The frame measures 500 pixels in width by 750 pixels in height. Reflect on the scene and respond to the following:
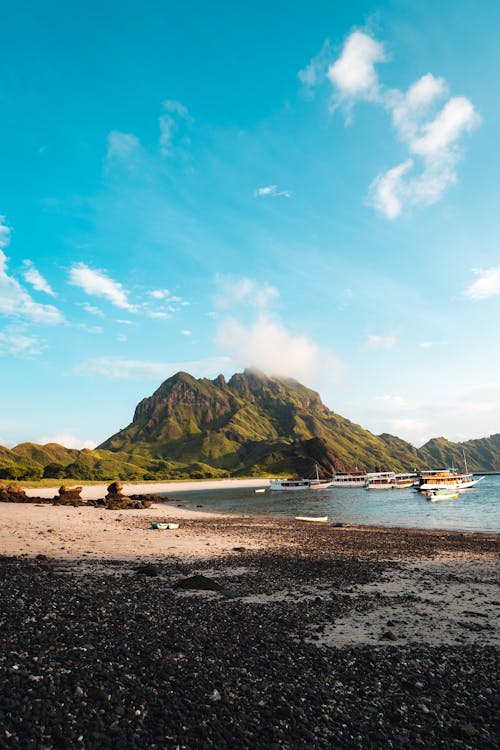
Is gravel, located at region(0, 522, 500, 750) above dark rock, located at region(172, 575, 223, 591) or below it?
above

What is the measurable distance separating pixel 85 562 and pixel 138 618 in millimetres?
12429

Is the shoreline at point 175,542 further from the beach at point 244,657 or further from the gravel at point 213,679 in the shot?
the gravel at point 213,679

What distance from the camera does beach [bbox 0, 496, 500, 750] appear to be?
7.57 m

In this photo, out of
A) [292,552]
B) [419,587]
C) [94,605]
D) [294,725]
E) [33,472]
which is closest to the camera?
[294,725]

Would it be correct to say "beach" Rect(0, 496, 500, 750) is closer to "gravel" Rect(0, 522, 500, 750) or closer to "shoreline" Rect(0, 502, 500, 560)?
"gravel" Rect(0, 522, 500, 750)

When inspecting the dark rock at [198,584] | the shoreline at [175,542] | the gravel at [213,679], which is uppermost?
the gravel at [213,679]

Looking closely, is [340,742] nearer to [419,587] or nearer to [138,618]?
[138,618]

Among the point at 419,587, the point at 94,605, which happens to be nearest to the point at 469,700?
the point at 94,605

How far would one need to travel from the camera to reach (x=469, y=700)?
9.48 metres

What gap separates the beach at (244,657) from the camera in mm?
7570

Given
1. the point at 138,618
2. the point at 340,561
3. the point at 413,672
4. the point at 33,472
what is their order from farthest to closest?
1. the point at 33,472
2. the point at 340,561
3. the point at 138,618
4. the point at 413,672

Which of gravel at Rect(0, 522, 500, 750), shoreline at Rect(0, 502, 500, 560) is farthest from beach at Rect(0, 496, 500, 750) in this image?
shoreline at Rect(0, 502, 500, 560)

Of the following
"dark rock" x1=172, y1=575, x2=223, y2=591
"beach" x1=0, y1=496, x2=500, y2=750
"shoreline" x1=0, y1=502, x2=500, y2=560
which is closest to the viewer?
"beach" x1=0, y1=496, x2=500, y2=750

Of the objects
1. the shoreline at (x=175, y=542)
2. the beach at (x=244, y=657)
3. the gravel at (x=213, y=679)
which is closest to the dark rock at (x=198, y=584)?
the beach at (x=244, y=657)
